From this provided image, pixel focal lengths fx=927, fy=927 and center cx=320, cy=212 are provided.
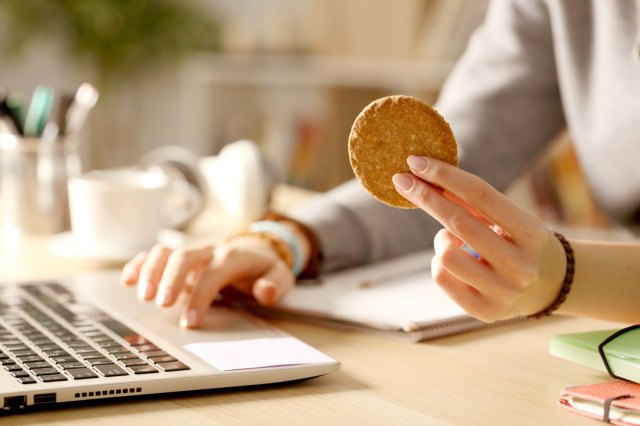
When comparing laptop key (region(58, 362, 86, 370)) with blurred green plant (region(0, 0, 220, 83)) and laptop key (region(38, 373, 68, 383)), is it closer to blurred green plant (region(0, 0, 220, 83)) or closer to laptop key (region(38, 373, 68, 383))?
laptop key (region(38, 373, 68, 383))

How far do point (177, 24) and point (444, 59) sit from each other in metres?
1.26

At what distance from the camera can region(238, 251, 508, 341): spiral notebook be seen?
89 cm

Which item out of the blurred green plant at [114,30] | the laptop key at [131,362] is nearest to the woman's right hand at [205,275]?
the laptop key at [131,362]

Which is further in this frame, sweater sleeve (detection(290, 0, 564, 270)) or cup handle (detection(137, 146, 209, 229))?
cup handle (detection(137, 146, 209, 229))

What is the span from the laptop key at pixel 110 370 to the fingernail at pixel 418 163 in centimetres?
26

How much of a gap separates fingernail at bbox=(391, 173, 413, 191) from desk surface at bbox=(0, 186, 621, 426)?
6.5 inches

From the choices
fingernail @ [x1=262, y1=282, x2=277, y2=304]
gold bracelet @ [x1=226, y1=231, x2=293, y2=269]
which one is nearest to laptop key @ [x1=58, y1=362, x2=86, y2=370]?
fingernail @ [x1=262, y1=282, x2=277, y2=304]

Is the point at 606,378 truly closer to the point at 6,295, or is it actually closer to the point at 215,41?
the point at 6,295

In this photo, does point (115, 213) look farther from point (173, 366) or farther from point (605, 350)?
point (605, 350)

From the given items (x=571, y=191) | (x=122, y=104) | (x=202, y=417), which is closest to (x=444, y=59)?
(x=571, y=191)

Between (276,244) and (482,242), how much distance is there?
1.38 ft

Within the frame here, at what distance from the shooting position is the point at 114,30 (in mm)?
3684

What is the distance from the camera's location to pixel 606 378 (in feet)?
2.44

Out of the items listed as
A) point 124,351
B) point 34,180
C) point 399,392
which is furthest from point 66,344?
point 34,180
